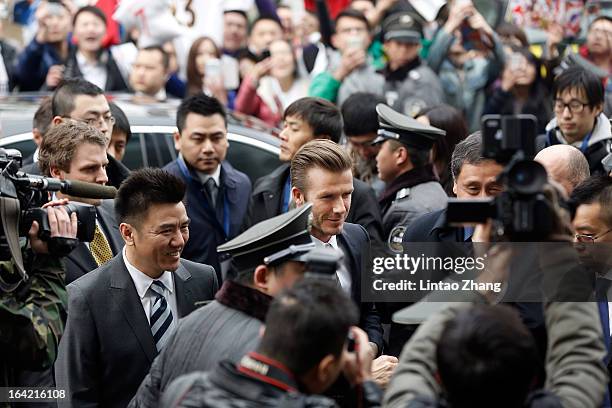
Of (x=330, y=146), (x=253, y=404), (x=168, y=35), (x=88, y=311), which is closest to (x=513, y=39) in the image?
(x=168, y=35)

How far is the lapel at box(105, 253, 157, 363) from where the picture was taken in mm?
5895

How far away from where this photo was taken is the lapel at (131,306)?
5.89 metres

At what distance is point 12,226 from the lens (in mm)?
4816

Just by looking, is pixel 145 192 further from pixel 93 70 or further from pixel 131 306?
pixel 93 70

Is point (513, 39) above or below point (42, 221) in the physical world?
above

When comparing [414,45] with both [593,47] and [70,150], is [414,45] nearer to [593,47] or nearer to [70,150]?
[593,47]

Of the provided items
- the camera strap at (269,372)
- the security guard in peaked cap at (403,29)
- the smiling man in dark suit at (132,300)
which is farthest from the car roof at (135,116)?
the camera strap at (269,372)

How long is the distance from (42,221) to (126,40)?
8.44 m

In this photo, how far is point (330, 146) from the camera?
268 inches

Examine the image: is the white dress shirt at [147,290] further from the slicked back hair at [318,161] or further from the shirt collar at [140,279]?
the slicked back hair at [318,161]

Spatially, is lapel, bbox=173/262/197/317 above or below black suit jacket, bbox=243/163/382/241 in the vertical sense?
below

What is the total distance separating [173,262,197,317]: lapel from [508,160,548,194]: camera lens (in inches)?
96.7

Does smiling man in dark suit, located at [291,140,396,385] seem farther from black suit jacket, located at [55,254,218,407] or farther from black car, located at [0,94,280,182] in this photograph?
black car, located at [0,94,280,182]

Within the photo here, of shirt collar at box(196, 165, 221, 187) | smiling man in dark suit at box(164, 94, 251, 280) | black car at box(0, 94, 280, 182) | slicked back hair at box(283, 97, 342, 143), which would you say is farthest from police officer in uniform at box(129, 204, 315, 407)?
black car at box(0, 94, 280, 182)
